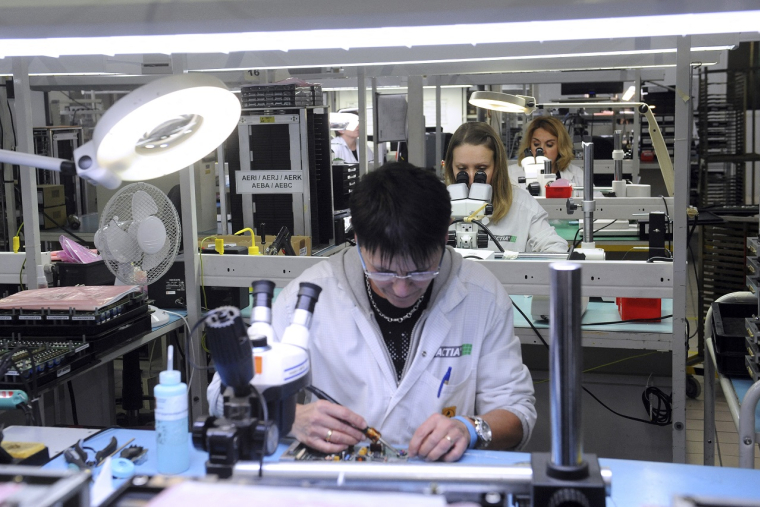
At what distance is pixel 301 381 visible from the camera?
1047 millimetres

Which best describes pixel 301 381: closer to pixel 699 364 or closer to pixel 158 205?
pixel 158 205

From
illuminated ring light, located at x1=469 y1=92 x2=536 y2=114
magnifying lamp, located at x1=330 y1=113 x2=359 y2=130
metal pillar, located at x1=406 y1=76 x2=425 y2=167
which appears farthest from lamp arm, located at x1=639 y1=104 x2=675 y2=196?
magnifying lamp, located at x1=330 y1=113 x2=359 y2=130

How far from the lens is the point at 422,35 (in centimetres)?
111

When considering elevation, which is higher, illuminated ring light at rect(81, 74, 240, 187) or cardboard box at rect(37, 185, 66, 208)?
illuminated ring light at rect(81, 74, 240, 187)

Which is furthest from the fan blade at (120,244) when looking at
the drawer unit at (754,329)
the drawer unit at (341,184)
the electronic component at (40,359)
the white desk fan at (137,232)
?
the drawer unit at (754,329)

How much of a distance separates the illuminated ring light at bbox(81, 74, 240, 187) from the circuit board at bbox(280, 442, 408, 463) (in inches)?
22.0

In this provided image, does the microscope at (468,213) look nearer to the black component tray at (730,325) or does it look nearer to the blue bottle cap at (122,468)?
the black component tray at (730,325)

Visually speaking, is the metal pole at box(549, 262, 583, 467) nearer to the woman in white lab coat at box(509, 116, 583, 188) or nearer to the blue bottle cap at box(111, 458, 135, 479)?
the blue bottle cap at box(111, 458, 135, 479)

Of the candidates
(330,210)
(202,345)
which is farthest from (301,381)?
(330,210)

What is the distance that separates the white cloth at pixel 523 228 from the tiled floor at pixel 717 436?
96 centimetres

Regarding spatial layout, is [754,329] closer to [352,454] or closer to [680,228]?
[680,228]

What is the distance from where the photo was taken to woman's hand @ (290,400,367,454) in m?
1.40

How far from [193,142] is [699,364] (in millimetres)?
3578

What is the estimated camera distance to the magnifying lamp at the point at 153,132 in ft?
3.36
